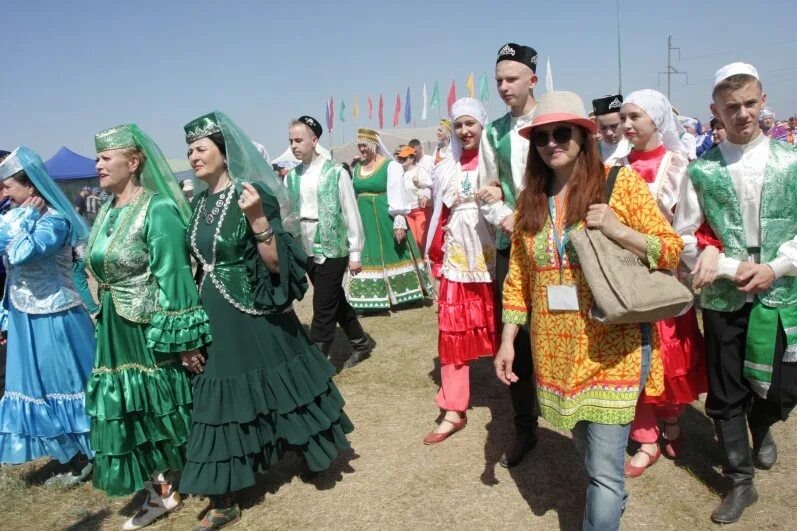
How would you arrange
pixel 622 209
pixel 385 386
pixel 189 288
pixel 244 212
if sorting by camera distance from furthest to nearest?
pixel 385 386 → pixel 189 288 → pixel 244 212 → pixel 622 209

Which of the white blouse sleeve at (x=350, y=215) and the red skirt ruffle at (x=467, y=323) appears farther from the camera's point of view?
the white blouse sleeve at (x=350, y=215)

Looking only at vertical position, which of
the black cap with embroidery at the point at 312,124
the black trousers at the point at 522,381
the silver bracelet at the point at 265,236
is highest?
the black cap with embroidery at the point at 312,124

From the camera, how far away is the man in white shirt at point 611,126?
176 inches

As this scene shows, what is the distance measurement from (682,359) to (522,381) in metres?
0.92

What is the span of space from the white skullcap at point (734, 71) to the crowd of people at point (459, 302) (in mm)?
21

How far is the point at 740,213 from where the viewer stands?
113 inches

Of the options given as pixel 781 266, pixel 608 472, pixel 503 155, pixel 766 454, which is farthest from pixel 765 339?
pixel 503 155

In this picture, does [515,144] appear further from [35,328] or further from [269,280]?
[35,328]

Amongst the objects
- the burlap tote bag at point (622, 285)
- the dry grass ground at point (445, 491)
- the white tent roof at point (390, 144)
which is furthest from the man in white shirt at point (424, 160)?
the white tent roof at point (390, 144)

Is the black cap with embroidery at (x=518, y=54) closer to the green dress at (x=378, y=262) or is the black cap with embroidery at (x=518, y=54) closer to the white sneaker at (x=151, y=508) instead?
the white sneaker at (x=151, y=508)

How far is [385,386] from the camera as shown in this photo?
525 cm

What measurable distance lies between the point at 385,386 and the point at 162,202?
2713mm

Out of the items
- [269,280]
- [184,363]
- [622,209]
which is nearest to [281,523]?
[184,363]

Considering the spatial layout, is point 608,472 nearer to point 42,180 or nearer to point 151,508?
point 151,508
